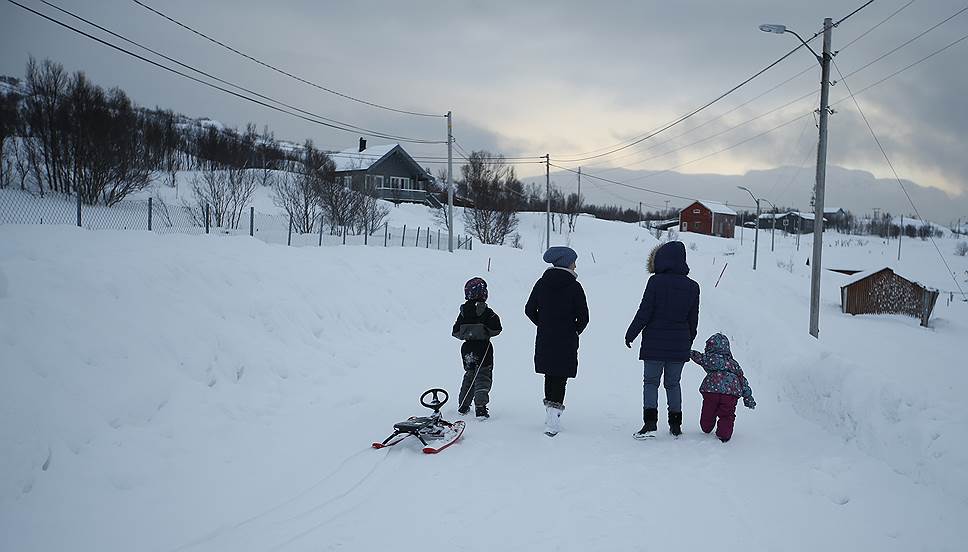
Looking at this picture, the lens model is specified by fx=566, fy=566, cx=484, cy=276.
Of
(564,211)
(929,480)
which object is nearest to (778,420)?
(929,480)

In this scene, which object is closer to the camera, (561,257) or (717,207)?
(561,257)

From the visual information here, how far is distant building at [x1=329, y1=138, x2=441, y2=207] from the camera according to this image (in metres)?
58.6

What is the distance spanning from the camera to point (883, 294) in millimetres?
33562

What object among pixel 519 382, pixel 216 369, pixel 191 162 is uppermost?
pixel 191 162

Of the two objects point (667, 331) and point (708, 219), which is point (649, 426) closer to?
point (667, 331)

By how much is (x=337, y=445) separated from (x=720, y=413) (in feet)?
13.7

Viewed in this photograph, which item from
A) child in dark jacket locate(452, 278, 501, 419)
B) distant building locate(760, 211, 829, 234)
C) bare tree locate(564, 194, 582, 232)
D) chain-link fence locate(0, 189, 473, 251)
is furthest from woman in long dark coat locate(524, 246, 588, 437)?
distant building locate(760, 211, 829, 234)

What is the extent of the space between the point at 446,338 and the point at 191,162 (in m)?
62.8

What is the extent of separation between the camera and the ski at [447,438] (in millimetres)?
5740

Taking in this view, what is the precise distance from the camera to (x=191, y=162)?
65125 mm

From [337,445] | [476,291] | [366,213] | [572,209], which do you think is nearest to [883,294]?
[366,213]

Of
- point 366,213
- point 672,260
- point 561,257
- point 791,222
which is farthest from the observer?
point 791,222

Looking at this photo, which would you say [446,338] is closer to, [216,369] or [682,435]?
[216,369]

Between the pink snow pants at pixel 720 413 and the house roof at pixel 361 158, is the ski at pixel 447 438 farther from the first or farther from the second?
the house roof at pixel 361 158
